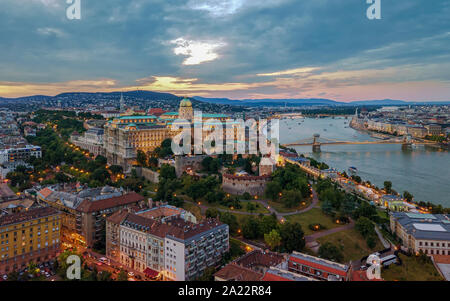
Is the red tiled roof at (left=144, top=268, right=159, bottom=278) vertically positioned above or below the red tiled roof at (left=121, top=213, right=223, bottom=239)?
below

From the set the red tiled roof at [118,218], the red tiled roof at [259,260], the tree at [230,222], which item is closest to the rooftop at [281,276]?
the red tiled roof at [259,260]

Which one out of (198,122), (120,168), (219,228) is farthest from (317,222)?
(198,122)

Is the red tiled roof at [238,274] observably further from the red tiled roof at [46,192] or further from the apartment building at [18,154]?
the apartment building at [18,154]

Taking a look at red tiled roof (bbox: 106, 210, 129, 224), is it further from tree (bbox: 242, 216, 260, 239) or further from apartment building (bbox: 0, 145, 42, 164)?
apartment building (bbox: 0, 145, 42, 164)

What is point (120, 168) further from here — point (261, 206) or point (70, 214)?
point (261, 206)

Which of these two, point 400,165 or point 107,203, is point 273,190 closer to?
point 107,203

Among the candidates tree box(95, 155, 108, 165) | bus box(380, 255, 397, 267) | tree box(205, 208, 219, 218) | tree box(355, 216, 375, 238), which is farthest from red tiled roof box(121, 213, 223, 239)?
tree box(95, 155, 108, 165)

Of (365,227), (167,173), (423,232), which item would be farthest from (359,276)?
(167,173)
